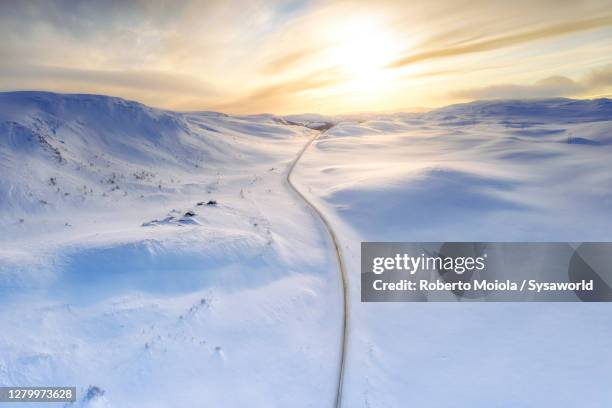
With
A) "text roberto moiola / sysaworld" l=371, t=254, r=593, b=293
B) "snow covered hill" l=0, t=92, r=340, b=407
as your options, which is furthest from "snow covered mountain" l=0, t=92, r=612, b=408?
"text roberto moiola / sysaworld" l=371, t=254, r=593, b=293

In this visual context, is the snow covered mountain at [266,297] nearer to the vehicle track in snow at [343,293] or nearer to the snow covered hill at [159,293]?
the snow covered hill at [159,293]

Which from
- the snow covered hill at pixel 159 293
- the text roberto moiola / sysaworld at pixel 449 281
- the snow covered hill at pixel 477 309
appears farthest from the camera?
the text roberto moiola / sysaworld at pixel 449 281

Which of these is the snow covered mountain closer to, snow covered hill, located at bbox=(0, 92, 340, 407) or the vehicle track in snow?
snow covered hill, located at bbox=(0, 92, 340, 407)

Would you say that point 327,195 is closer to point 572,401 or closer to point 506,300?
point 506,300

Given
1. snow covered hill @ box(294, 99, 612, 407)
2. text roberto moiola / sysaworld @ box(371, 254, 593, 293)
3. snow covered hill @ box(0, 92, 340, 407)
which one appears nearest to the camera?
snow covered hill @ box(294, 99, 612, 407)

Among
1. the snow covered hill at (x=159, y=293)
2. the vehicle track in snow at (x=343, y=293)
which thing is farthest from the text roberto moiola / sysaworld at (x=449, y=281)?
the snow covered hill at (x=159, y=293)
